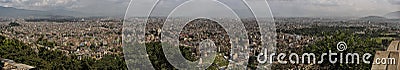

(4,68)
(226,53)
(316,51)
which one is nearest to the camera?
(4,68)

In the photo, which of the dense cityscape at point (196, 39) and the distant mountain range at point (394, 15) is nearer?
the dense cityscape at point (196, 39)

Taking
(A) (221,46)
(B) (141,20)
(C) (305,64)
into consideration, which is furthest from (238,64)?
(B) (141,20)

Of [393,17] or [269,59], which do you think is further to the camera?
[393,17]

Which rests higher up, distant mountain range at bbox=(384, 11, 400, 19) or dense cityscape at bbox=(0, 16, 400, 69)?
dense cityscape at bbox=(0, 16, 400, 69)

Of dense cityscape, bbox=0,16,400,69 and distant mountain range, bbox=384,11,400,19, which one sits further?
distant mountain range, bbox=384,11,400,19

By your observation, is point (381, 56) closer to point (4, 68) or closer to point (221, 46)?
point (4, 68)

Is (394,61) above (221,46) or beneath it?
above

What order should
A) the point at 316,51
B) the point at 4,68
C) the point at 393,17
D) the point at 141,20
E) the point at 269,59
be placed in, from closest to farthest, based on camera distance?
the point at 141,20, the point at 4,68, the point at 269,59, the point at 316,51, the point at 393,17

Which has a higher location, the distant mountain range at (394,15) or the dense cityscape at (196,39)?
the dense cityscape at (196,39)

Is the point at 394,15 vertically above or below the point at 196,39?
below

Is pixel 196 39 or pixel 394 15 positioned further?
pixel 394 15
